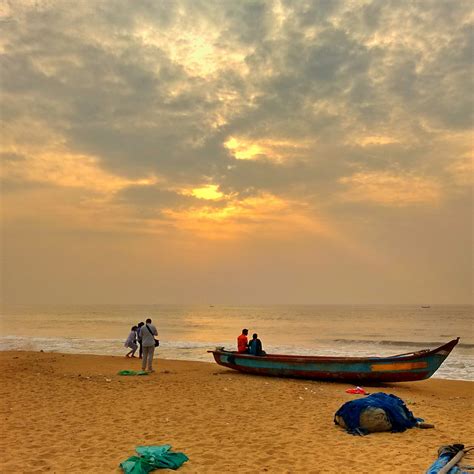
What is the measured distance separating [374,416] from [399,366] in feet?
23.2

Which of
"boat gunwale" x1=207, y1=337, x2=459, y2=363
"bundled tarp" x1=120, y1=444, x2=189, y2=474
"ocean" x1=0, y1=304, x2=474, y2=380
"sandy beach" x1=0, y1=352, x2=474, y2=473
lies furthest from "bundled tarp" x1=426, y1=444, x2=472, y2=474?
"ocean" x1=0, y1=304, x2=474, y2=380

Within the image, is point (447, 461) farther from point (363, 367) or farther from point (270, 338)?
point (270, 338)

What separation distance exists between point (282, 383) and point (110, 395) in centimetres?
601

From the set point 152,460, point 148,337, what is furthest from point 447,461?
point 148,337

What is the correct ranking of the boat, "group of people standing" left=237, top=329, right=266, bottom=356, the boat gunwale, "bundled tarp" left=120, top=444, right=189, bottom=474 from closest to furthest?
"bundled tarp" left=120, top=444, right=189, bottom=474 < the boat gunwale < the boat < "group of people standing" left=237, top=329, right=266, bottom=356

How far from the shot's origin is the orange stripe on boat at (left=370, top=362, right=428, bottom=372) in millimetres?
15133

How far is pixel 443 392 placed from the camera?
16.0 m

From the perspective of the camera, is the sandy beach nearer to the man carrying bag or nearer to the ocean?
the man carrying bag

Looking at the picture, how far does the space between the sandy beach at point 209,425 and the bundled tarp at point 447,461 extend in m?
0.43

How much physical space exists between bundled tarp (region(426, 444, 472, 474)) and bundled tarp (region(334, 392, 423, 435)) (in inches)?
80.9

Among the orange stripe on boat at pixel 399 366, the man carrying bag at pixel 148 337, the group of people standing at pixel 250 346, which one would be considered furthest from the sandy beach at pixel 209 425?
the group of people standing at pixel 250 346

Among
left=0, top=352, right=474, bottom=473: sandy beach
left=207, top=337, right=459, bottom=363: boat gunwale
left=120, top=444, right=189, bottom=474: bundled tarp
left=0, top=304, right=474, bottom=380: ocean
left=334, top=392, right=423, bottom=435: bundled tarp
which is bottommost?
left=0, top=304, right=474, bottom=380: ocean

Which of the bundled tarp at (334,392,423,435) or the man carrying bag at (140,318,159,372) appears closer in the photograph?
the bundled tarp at (334,392,423,435)

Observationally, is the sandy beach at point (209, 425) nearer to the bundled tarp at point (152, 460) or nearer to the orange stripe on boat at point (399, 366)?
the bundled tarp at point (152, 460)
